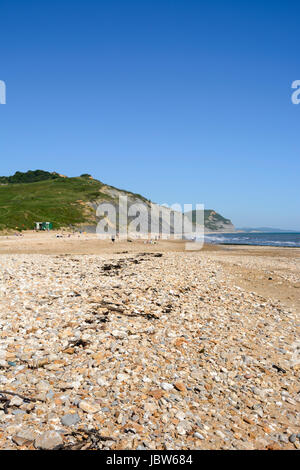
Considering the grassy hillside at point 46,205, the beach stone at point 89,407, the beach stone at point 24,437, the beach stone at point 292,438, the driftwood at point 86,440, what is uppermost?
the grassy hillside at point 46,205

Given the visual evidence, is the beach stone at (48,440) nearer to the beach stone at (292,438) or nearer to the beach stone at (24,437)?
the beach stone at (24,437)

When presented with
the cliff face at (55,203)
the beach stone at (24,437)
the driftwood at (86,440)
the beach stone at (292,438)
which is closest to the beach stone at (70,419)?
the driftwood at (86,440)

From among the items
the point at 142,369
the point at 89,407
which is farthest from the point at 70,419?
the point at 142,369

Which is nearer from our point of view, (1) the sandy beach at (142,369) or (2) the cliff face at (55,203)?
(1) the sandy beach at (142,369)

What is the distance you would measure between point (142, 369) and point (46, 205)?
101316mm

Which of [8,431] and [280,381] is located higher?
[8,431]

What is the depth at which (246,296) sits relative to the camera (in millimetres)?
16141

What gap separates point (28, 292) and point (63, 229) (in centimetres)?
7244

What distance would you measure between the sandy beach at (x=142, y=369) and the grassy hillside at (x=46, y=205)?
58.4m

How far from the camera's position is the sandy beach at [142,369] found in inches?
218

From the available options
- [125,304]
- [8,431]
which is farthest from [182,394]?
[125,304]

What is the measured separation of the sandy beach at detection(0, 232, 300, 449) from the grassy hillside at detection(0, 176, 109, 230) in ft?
192

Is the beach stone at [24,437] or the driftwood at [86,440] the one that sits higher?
the beach stone at [24,437]
